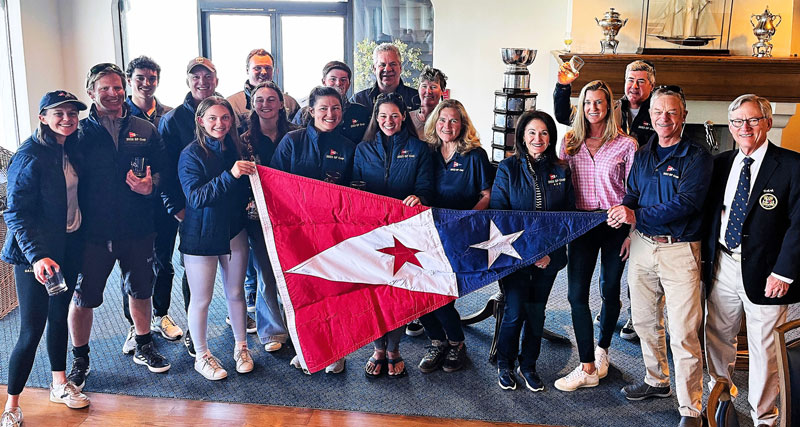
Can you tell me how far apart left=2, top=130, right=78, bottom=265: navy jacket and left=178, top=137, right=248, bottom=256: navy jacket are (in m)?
0.50

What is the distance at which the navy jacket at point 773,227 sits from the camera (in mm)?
2434

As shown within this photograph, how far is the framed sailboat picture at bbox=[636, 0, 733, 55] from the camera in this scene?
19.2 feet

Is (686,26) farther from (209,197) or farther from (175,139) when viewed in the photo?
(209,197)

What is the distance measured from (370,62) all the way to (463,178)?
3.99m

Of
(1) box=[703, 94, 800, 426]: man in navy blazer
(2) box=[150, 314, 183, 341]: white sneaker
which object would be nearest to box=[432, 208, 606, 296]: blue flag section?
(1) box=[703, 94, 800, 426]: man in navy blazer

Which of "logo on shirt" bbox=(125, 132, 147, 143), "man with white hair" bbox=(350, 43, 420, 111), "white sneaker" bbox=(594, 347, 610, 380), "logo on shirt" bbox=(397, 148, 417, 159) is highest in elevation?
"man with white hair" bbox=(350, 43, 420, 111)

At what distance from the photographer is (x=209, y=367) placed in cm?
327

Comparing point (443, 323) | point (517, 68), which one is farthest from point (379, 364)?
point (517, 68)

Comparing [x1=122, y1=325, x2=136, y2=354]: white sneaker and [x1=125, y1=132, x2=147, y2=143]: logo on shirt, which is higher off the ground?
[x1=125, y1=132, x2=147, y2=143]: logo on shirt

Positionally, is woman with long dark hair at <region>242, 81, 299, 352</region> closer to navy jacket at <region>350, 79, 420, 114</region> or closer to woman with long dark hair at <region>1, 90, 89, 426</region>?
navy jacket at <region>350, 79, 420, 114</region>

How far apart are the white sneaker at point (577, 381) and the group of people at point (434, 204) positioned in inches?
0.7

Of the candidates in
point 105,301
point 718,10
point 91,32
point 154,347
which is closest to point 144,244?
point 154,347

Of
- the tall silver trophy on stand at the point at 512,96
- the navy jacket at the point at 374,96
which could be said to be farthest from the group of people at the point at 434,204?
the tall silver trophy on stand at the point at 512,96

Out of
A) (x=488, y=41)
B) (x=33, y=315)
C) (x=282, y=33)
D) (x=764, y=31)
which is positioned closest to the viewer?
(x=33, y=315)
